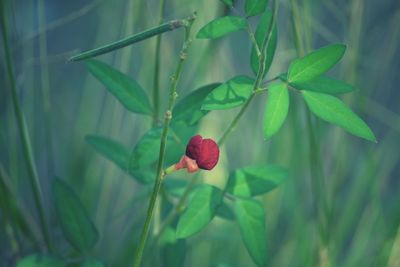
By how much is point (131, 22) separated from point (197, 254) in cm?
65

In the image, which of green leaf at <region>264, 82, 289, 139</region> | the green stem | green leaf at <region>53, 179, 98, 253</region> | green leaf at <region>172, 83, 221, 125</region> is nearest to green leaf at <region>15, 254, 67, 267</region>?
green leaf at <region>53, 179, 98, 253</region>

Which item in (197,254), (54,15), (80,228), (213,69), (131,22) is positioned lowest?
(197,254)

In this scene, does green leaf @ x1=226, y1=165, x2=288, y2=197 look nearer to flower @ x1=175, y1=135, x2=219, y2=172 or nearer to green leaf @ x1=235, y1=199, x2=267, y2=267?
→ green leaf @ x1=235, y1=199, x2=267, y2=267

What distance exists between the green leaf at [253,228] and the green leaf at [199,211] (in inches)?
1.4

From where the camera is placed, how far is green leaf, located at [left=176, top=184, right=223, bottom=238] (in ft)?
1.89

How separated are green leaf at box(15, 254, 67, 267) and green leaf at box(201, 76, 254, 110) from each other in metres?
0.32

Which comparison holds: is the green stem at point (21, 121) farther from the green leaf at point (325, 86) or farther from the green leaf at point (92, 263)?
the green leaf at point (325, 86)

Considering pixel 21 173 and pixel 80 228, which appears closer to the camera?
pixel 80 228

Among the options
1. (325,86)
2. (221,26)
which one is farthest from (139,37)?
(325,86)

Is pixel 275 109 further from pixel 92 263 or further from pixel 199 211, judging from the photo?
pixel 92 263

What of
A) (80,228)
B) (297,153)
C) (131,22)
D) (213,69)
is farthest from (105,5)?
(80,228)

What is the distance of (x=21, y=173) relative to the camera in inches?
49.9

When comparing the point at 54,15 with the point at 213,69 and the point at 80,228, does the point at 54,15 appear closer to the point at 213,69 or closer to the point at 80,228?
the point at 213,69

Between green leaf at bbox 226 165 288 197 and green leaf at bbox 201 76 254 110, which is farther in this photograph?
green leaf at bbox 226 165 288 197
